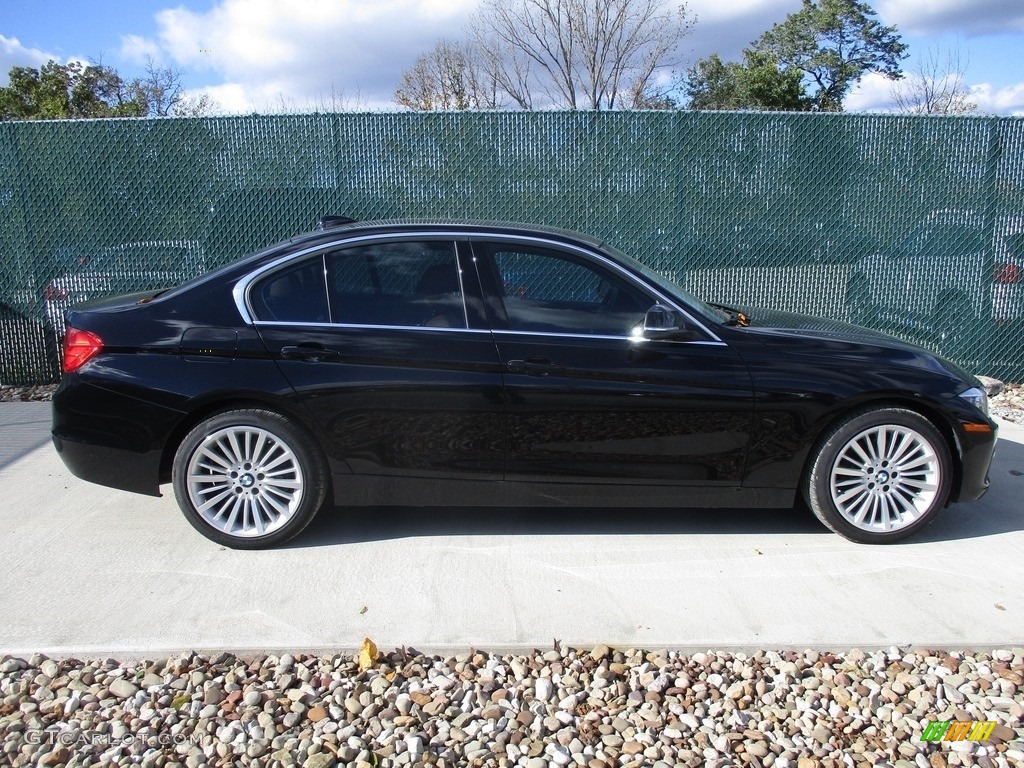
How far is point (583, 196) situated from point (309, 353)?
410cm

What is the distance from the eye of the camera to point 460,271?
4.24 metres

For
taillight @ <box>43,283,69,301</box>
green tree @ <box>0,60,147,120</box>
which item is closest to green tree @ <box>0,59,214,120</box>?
green tree @ <box>0,60,147,120</box>

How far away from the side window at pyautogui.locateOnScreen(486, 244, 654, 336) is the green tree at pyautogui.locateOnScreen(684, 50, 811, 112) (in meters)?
20.9

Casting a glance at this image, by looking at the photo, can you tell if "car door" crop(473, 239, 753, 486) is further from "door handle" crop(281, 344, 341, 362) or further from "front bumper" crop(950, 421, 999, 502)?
"front bumper" crop(950, 421, 999, 502)

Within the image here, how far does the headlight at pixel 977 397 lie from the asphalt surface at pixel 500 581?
0.71 meters

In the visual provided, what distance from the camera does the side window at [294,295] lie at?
4.18 metres

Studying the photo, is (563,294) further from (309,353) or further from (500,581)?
(500,581)

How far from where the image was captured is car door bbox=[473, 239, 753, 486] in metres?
4.12

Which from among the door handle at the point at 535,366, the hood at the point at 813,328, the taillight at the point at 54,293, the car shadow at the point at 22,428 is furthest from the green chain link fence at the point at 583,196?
the door handle at the point at 535,366

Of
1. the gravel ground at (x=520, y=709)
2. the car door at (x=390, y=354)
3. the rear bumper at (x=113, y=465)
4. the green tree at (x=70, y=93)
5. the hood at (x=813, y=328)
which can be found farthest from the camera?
the green tree at (x=70, y=93)

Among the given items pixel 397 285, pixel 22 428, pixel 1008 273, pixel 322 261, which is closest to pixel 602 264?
pixel 397 285

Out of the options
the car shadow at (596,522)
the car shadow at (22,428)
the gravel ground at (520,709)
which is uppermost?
the car shadow at (22,428)

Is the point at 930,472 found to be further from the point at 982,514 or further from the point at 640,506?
the point at 640,506

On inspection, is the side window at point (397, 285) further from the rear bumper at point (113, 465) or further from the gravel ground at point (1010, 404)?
the gravel ground at point (1010, 404)
